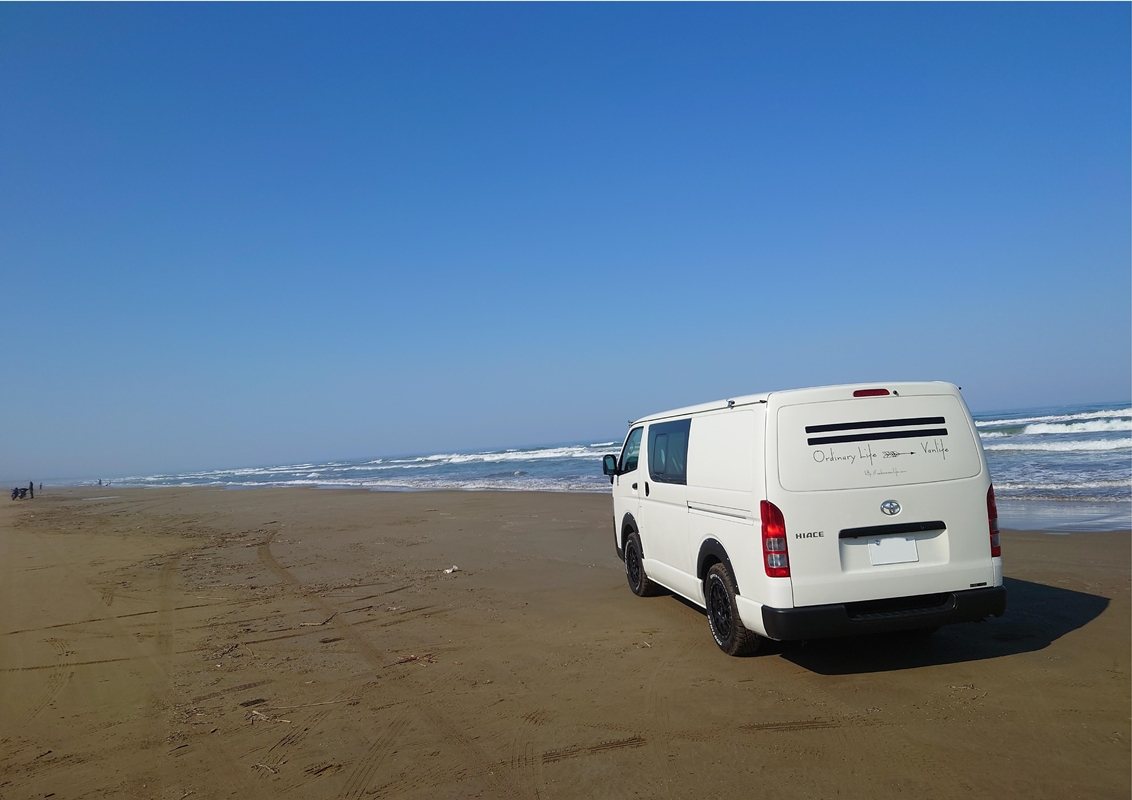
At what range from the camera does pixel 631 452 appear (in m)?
8.60

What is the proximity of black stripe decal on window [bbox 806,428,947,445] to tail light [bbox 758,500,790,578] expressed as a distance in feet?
1.90

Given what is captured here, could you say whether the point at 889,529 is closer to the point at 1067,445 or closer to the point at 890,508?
the point at 890,508

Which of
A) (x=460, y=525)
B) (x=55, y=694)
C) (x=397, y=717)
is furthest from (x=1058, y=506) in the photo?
(x=55, y=694)

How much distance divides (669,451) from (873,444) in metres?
2.29

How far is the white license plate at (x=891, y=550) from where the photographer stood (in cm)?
516

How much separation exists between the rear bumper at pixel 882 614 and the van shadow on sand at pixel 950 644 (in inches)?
20.7

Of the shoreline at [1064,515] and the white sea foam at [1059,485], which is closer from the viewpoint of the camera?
the shoreline at [1064,515]

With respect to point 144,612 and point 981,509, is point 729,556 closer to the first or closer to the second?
point 981,509

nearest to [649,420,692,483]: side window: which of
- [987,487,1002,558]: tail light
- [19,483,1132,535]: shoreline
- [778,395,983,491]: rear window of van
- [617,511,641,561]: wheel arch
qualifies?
[617,511,641,561]: wheel arch

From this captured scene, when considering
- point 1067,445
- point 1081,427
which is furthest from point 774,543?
point 1081,427

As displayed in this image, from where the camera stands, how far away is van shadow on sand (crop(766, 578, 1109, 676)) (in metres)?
5.60

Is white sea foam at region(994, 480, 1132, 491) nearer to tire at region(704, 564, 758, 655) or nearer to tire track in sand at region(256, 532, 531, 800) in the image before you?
tire at region(704, 564, 758, 655)

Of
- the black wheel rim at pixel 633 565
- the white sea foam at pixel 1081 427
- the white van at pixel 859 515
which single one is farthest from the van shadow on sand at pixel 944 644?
the white sea foam at pixel 1081 427

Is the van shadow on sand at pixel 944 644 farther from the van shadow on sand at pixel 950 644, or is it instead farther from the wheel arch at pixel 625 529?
the wheel arch at pixel 625 529
